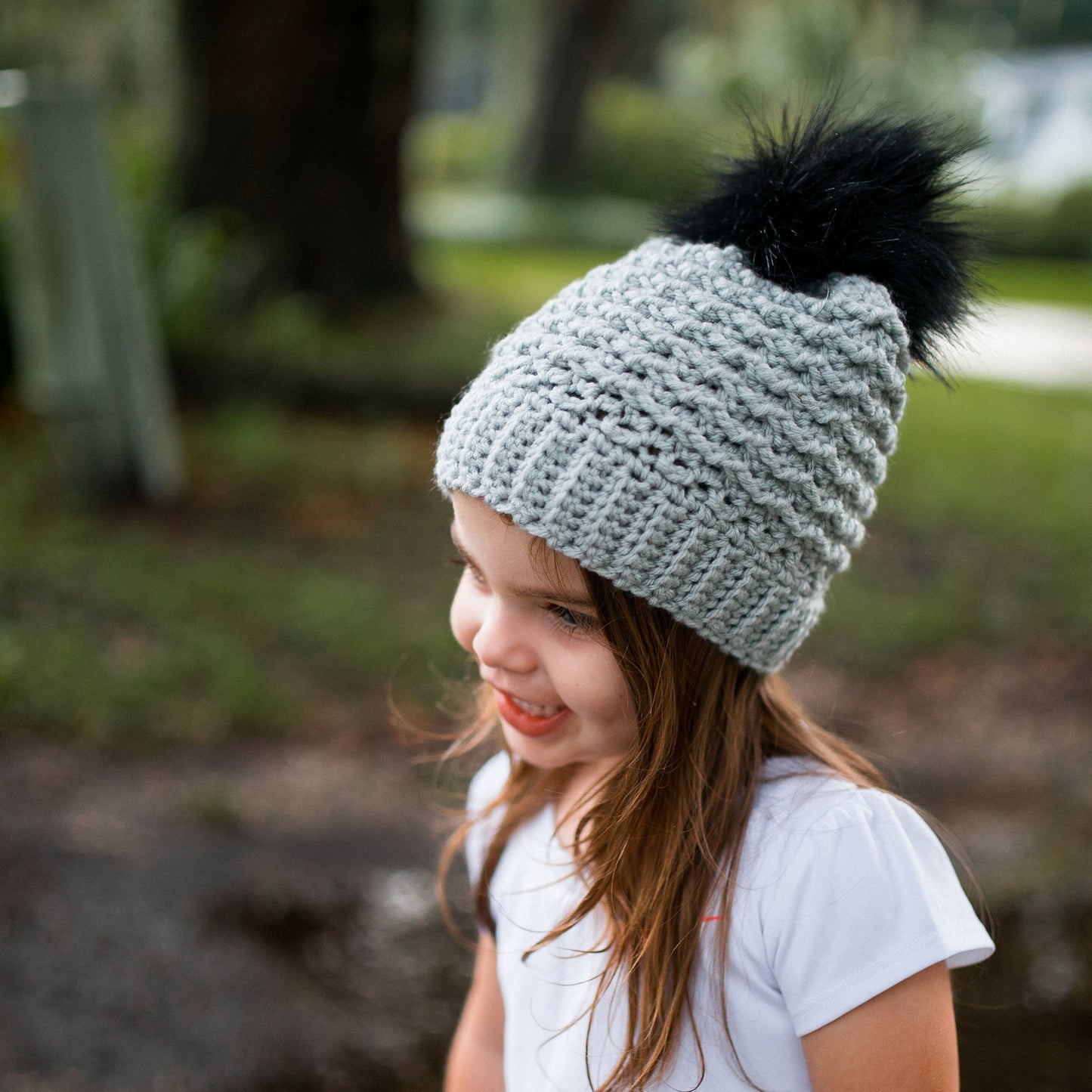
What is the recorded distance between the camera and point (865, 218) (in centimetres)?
137

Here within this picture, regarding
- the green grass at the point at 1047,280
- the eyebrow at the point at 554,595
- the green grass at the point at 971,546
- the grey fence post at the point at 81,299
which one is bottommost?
the green grass at the point at 1047,280

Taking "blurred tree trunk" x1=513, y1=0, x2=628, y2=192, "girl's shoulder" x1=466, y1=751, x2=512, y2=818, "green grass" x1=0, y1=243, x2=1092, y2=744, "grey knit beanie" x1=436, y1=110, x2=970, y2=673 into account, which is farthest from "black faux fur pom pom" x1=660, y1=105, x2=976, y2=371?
"blurred tree trunk" x1=513, y1=0, x2=628, y2=192

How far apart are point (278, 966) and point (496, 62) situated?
33.8 m

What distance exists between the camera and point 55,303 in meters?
4.96

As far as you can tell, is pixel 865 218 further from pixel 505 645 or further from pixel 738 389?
pixel 505 645

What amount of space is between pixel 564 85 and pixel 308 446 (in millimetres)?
15046

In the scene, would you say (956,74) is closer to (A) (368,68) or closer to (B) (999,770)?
(A) (368,68)

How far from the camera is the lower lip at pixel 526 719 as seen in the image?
144 cm

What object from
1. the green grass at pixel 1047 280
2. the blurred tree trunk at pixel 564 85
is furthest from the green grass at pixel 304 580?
the blurred tree trunk at pixel 564 85

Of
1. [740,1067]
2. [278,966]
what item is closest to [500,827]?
[740,1067]

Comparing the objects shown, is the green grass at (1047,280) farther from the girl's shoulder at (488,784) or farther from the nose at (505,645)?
the nose at (505,645)

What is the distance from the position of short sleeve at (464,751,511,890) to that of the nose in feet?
1.23

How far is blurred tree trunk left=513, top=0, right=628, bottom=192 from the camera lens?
1817 cm

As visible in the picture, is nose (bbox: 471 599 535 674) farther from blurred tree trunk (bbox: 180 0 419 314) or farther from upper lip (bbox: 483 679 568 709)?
blurred tree trunk (bbox: 180 0 419 314)
